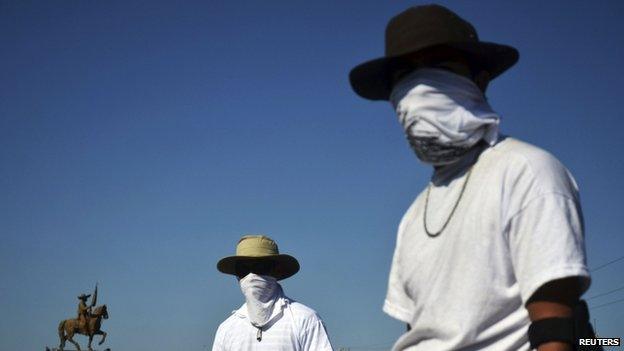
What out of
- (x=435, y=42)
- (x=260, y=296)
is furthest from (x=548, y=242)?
(x=260, y=296)

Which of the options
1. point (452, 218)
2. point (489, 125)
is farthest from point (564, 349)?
point (489, 125)

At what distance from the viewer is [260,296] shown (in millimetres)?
9773

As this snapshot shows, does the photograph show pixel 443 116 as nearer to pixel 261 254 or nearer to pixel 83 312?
pixel 261 254

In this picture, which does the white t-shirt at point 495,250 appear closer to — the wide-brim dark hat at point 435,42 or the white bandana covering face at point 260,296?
the wide-brim dark hat at point 435,42

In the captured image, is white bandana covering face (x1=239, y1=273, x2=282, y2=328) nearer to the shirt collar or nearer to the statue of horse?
the shirt collar

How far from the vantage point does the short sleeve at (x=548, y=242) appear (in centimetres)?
230

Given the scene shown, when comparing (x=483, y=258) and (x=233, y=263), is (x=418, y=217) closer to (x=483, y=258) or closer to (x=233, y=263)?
(x=483, y=258)

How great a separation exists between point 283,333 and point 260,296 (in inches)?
22.9

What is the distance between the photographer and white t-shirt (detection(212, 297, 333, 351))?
9328mm

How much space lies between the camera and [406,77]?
2.89 m

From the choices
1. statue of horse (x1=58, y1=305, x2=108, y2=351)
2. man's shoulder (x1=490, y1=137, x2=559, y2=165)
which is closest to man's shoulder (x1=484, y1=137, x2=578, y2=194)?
man's shoulder (x1=490, y1=137, x2=559, y2=165)

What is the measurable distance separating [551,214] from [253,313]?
7.57 metres

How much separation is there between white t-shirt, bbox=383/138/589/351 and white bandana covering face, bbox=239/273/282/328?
6.91 metres

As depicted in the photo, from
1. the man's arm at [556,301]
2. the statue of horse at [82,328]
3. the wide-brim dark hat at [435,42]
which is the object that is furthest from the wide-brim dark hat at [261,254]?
the statue of horse at [82,328]
